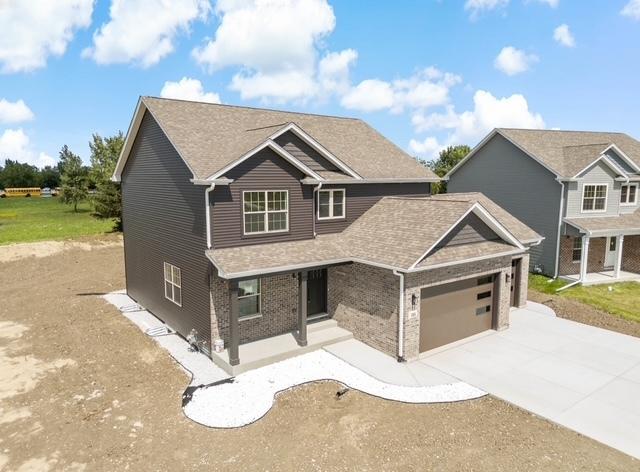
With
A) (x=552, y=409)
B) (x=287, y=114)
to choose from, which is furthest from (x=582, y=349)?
(x=287, y=114)

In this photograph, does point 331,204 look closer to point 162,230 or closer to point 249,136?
point 249,136

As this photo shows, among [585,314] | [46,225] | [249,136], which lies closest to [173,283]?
[249,136]

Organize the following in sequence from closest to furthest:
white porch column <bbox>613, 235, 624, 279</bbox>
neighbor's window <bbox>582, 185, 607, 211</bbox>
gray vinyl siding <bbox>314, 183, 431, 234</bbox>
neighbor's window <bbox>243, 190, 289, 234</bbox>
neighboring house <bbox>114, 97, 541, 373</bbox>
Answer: neighboring house <bbox>114, 97, 541, 373</bbox>
neighbor's window <bbox>243, 190, 289, 234</bbox>
gray vinyl siding <bbox>314, 183, 431, 234</bbox>
white porch column <bbox>613, 235, 624, 279</bbox>
neighbor's window <bbox>582, 185, 607, 211</bbox>

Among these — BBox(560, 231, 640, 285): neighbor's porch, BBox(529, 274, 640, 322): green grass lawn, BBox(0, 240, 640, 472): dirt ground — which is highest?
BBox(560, 231, 640, 285): neighbor's porch

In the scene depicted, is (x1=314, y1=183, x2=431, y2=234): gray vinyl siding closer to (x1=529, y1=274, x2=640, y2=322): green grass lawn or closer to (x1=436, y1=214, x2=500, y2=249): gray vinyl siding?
(x1=436, y1=214, x2=500, y2=249): gray vinyl siding

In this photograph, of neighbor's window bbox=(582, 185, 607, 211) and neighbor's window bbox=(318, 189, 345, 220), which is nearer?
neighbor's window bbox=(318, 189, 345, 220)

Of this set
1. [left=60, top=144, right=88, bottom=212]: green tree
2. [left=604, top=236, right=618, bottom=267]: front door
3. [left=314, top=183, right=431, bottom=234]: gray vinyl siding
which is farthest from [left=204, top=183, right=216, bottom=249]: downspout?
[left=60, top=144, right=88, bottom=212]: green tree

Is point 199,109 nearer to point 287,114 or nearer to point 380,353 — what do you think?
point 287,114
